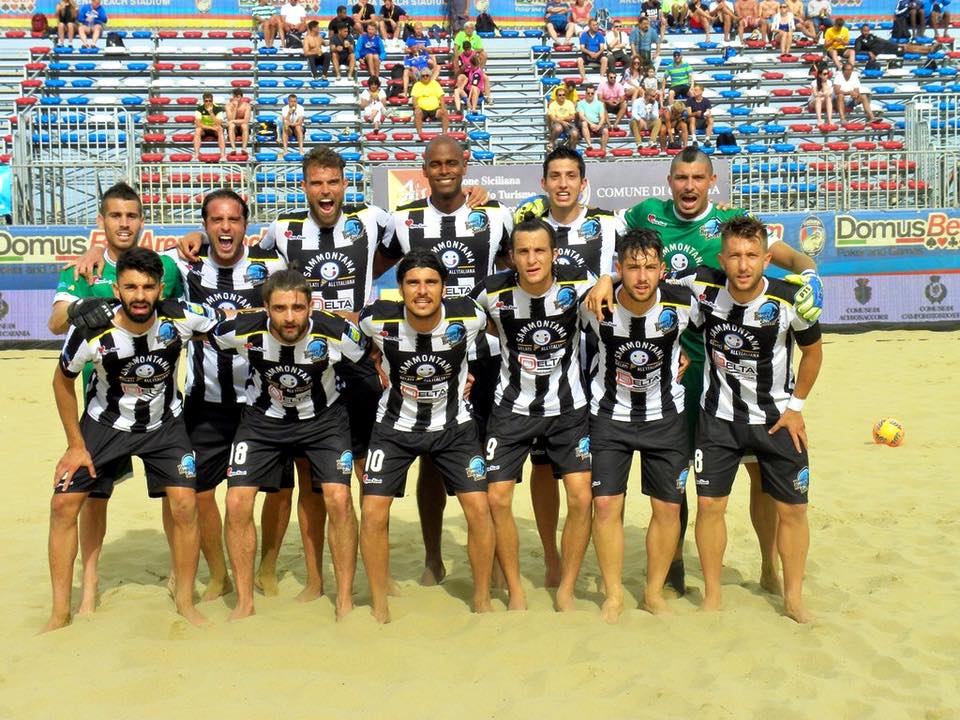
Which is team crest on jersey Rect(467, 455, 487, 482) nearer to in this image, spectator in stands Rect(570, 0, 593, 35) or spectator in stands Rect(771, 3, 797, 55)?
spectator in stands Rect(771, 3, 797, 55)

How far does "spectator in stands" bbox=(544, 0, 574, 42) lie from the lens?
81.4ft

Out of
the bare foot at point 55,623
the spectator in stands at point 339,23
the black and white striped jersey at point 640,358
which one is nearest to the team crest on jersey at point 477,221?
the black and white striped jersey at point 640,358

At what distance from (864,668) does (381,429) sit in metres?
2.55

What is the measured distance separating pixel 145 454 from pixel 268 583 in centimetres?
111

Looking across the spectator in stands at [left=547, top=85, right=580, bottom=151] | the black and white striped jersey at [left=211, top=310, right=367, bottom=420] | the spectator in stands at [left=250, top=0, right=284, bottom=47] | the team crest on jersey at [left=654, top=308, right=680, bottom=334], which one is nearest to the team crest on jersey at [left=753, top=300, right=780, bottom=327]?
the team crest on jersey at [left=654, top=308, right=680, bottom=334]

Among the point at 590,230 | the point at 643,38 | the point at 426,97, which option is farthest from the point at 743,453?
the point at 643,38

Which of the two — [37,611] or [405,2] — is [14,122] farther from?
[37,611]

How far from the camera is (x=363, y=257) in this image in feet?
19.0

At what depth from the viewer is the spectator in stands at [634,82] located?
20781 millimetres

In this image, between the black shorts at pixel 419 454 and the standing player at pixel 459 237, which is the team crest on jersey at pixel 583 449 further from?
the standing player at pixel 459 237

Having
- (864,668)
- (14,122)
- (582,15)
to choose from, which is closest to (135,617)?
(864,668)

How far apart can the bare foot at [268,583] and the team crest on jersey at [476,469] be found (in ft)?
4.75

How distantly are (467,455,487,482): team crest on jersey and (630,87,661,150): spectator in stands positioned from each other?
15.9m

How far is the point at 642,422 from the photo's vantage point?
527cm
